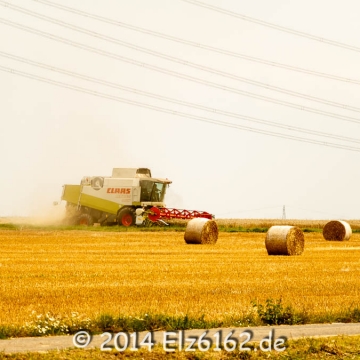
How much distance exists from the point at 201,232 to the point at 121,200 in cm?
2019

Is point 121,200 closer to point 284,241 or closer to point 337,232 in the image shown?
point 337,232

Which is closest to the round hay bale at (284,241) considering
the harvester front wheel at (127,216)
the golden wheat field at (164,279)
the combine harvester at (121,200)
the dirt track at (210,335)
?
the golden wheat field at (164,279)

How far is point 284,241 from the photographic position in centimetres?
3566

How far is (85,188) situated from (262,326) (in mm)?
50568

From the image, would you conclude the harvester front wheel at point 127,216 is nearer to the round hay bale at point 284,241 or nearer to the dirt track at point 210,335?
the round hay bale at point 284,241

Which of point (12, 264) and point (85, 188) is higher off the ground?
point (85, 188)

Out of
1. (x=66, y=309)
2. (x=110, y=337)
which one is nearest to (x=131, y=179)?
(x=66, y=309)

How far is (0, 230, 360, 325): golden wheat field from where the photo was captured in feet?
56.7

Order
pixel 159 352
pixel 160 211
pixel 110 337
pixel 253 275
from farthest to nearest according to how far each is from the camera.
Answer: pixel 160 211
pixel 253 275
pixel 110 337
pixel 159 352

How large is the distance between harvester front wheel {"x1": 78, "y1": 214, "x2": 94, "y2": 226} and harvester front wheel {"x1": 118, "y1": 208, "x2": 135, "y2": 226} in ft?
9.72

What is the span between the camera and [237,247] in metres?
40.6

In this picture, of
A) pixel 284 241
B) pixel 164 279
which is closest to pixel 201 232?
pixel 284 241

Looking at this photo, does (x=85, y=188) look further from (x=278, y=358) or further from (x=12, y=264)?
(x=278, y=358)

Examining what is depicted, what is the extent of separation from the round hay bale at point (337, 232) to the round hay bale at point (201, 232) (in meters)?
10.9
